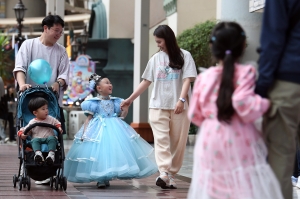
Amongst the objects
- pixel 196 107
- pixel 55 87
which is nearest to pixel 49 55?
pixel 55 87

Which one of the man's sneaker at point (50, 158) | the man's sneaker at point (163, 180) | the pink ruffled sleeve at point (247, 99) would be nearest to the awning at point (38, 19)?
the man's sneaker at point (163, 180)

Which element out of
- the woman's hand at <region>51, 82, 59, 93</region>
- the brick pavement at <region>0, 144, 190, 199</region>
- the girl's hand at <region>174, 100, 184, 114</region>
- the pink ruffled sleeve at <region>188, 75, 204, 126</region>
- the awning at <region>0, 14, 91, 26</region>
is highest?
the awning at <region>0, 14, 91, 26</region>

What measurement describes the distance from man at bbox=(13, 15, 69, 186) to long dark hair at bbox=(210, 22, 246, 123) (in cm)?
413

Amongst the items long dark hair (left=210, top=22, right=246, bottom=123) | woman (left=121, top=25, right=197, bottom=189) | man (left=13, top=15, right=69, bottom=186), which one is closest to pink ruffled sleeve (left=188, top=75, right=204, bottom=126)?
long dark hair (left=210, top=22, right=246, bottom=123)

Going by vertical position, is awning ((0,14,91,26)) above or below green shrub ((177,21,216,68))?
above

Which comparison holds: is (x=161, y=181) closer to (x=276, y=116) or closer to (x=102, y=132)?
(x=102, y=132)

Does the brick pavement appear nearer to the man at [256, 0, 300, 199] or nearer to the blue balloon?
the blue balloon

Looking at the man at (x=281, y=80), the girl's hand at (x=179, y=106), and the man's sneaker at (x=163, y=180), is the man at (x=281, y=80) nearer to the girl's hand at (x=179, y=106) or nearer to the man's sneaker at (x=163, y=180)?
the girl's hand at (x=179, y=106)

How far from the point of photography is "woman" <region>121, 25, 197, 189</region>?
8.14m

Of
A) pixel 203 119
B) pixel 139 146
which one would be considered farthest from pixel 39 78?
pixel 203 119

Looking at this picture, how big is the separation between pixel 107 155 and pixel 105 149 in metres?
0.08

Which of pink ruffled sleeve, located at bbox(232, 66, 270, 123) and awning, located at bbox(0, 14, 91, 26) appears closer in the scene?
pink ruffled sleeve, located at bbox(232, 66, 270, 123)

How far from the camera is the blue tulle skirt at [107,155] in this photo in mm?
8047

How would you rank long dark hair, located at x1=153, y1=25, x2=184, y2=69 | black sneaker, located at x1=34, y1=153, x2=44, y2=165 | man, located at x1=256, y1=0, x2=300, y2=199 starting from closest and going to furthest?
1. man, located at x1=256, y1=0, x2=300, y2=199
2. black sneaker, located at x1=34, y1=153, x2=44, y2=165
3. long dark hair, located at x1=153, y1=25, x2=184, y2=69
